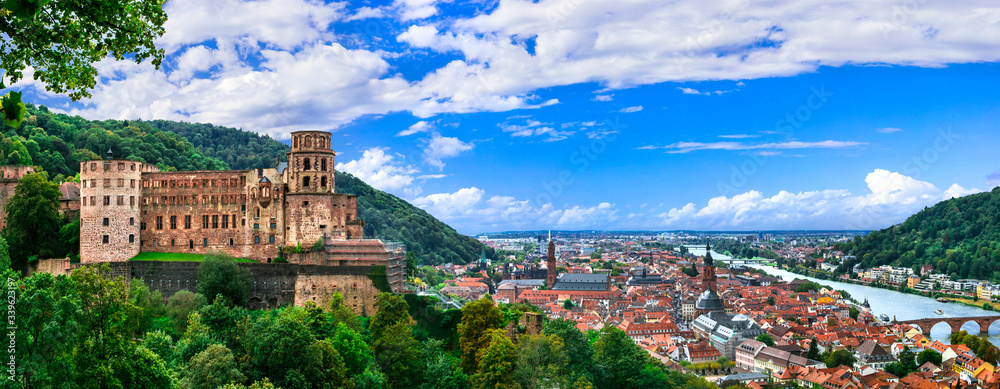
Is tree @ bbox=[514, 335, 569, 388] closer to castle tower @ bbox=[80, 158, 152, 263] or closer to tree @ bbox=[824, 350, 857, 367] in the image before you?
castle tower @ bbox=[80, 158, 152, 263]

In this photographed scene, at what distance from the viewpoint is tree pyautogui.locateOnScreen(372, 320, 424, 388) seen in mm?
34594

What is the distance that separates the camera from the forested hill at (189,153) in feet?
178

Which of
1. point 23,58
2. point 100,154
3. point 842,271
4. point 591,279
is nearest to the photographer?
point 23,58

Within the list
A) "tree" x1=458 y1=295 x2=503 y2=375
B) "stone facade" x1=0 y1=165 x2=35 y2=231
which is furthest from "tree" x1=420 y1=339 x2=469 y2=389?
"stone facade" x1=0 y1=165 x2=35 y2=231

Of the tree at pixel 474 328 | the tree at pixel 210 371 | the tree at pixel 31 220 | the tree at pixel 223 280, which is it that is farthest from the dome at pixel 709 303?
the tree at pixel 210 371

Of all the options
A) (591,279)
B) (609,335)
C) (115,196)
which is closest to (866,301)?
(591,279)

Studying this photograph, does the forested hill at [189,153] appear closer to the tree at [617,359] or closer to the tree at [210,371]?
the tree at [210,371]

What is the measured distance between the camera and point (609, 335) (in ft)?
156

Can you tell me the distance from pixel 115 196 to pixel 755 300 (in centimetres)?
11272

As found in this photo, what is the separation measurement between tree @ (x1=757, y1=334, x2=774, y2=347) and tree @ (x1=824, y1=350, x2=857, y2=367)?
28.0 feet

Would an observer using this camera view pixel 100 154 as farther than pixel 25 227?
Yes

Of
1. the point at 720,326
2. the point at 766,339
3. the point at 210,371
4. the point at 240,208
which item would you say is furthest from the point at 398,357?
the point at 720,326

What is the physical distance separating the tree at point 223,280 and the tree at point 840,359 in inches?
2590

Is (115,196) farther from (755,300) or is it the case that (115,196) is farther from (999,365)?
(755,300)
